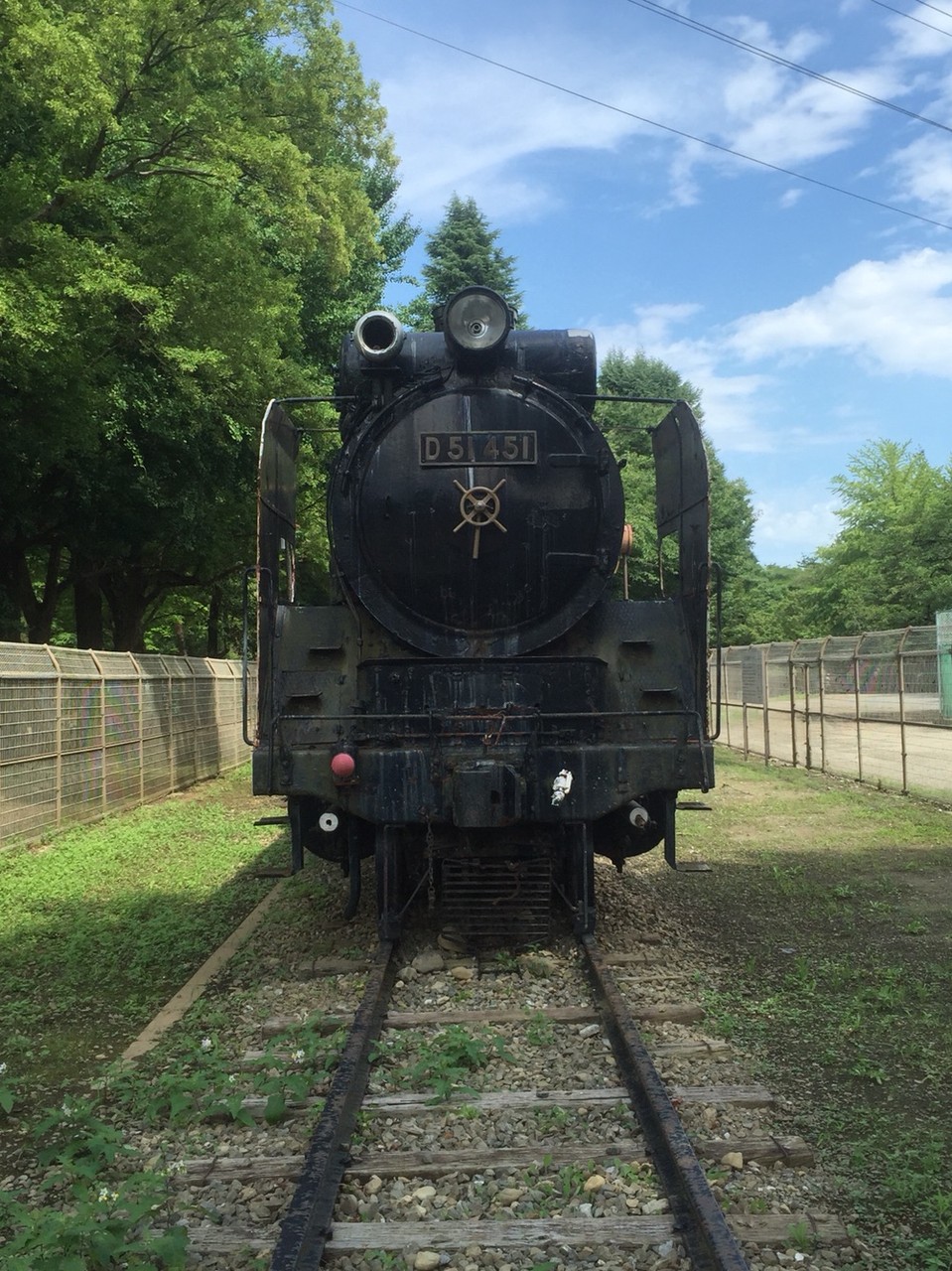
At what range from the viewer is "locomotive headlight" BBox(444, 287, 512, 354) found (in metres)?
5.63

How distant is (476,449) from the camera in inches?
223

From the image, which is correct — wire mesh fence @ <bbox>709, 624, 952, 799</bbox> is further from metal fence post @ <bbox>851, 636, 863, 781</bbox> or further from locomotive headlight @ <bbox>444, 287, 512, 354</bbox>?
locomotive headlight @ <bbox>444, 287, 512, 354</bbox>

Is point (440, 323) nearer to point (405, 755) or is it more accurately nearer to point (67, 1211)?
point (405, 755)

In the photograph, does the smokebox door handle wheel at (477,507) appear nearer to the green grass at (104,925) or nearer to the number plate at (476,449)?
the number plate at (476,449)

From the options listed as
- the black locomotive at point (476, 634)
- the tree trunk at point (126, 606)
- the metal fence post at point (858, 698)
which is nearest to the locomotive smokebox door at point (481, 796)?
the black locomotive at point (476, 634)

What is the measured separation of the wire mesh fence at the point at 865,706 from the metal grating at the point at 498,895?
4.66 meters

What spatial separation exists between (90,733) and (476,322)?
A: 8.06 metres

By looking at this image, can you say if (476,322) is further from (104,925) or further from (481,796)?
(104,925)

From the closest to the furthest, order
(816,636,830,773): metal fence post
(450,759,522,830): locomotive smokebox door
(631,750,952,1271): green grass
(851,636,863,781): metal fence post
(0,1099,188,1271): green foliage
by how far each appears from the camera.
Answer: (0,1099,188,1271): green foliage, (631,750,952,1271): green grass, (450,759,522,830): locomotive smokebox door, (851,636,863,781): metal fence post, (816,636,830,773): metal fence post

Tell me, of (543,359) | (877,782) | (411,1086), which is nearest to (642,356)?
(877,782)

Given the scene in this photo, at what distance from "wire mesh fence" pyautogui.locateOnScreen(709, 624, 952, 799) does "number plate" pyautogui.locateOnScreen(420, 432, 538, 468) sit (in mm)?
4810

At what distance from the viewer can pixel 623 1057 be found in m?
4.00

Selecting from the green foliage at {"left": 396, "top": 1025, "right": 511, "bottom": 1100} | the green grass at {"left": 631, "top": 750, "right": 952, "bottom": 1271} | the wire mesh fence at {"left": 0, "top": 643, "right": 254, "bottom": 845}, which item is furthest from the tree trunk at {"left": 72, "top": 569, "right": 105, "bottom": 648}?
the green foliage at {"left": 396, "top": 1025, "right": 511, "bottom": 1100}

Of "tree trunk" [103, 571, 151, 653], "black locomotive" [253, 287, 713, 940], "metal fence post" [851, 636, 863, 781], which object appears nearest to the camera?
"black locomotive" [253, 287, 713, 940]
